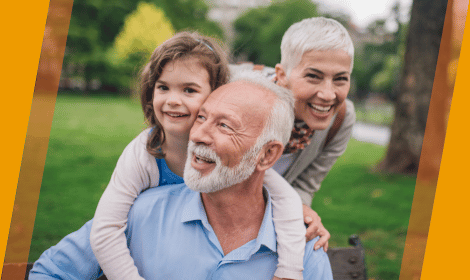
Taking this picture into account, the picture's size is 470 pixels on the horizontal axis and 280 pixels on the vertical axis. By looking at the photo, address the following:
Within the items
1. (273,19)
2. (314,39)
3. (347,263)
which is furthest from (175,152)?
(273,19)

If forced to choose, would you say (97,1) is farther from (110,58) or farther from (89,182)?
(89,182)

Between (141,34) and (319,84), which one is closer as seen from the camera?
(319,84)

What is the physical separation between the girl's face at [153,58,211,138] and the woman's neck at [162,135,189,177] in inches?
5.5

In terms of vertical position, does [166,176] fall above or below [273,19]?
below

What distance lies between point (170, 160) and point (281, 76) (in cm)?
100

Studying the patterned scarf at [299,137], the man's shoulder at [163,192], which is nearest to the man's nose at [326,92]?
the patterned scarf at [299,137]

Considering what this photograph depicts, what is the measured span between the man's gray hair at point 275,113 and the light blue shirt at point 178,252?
1.53ft

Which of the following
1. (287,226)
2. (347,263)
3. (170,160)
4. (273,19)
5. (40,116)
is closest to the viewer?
(40,116)

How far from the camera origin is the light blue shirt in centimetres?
219

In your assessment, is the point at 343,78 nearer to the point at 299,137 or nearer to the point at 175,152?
the point at 299,137

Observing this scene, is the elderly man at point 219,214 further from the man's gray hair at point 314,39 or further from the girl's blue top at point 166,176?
the man's gray hair at point 314,39

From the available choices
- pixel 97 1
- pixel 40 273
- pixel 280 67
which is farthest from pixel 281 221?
pixel 97 1

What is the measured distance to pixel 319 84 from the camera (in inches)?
99.1

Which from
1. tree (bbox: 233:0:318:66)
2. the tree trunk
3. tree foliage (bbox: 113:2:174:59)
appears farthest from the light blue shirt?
tree (bbox: 233:0:318:66)
